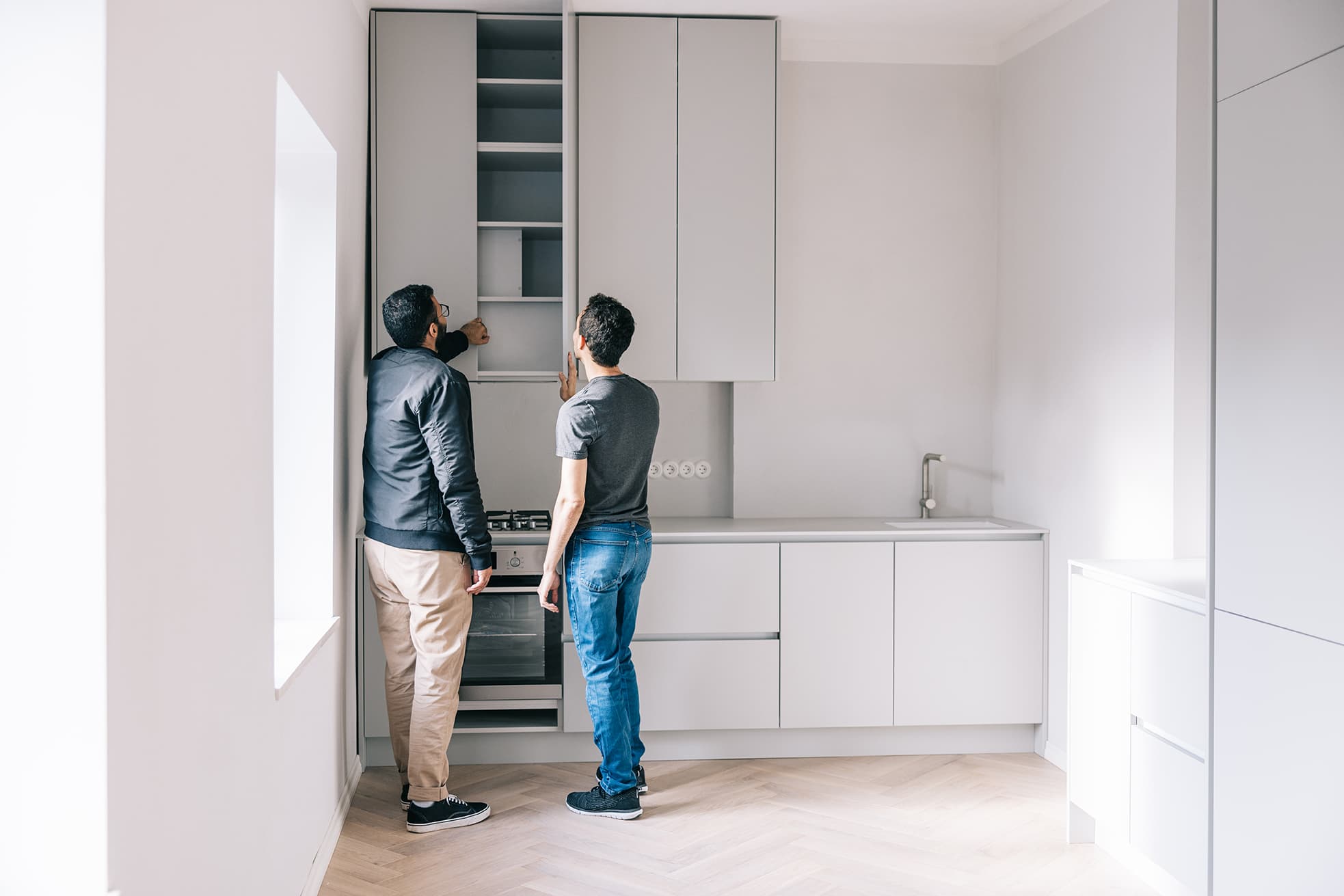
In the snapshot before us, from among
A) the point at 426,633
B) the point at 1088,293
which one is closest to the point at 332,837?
the point at 426,633

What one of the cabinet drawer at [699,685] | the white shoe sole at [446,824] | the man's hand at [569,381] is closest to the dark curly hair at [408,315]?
the man's hand at [569,381]

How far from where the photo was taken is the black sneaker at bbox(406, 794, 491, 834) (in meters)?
2.97

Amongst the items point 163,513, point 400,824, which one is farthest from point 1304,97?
point 400,824

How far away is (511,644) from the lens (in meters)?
3.51

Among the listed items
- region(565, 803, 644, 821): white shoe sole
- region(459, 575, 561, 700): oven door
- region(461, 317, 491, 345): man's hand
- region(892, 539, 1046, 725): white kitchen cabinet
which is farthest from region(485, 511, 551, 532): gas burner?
region(892, 539, 1046, 725): white kitchen cabinet

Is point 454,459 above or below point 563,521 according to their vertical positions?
above

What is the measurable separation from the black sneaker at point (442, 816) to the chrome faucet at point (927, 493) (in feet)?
7.06

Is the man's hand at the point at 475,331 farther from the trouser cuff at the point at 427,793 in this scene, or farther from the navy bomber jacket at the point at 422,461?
the trouser cuff at the point at 427,793

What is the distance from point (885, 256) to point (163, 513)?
10.8ft

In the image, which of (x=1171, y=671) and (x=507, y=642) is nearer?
(x=1171, y=671)

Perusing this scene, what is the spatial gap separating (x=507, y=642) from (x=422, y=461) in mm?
893

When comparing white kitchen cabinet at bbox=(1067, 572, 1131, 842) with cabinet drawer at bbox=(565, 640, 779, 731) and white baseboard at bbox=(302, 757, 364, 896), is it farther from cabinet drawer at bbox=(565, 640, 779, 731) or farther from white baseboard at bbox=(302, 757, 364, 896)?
white baseboard at bbox=(302, 757, 364, 896)

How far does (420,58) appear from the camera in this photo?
3.65 meters

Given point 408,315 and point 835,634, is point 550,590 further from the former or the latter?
point 835,634
